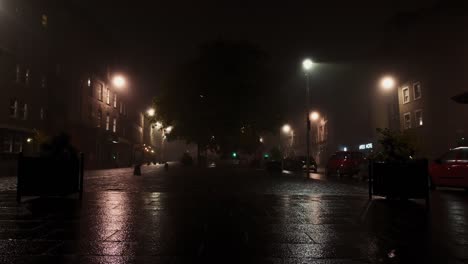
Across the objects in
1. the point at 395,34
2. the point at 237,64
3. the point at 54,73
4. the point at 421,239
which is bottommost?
the point at 421,239

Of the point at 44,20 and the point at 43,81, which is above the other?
the point at 44,20

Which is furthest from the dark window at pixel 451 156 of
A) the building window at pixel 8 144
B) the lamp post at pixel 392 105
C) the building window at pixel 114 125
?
the building window at pixel 114 125

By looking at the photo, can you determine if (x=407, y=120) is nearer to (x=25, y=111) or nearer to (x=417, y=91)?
(x=417, y=91)

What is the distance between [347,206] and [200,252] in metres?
5.31

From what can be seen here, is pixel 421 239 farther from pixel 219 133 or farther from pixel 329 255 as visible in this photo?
pixel 219 133

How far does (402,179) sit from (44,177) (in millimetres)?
9250

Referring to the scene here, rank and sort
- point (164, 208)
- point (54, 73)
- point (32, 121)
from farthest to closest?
point (54, 73) < point (32, 121) < point (164, 208)

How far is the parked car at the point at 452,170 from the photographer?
13430 mm

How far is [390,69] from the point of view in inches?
1683

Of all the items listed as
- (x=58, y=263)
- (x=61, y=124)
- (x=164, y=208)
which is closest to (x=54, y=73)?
(x=61, y=124)

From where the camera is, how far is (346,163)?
24.3 metres

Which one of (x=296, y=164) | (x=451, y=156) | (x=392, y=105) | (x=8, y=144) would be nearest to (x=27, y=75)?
(x=8, y=144)

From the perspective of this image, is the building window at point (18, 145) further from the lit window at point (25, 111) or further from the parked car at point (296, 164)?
the parked car at point (296, 164)

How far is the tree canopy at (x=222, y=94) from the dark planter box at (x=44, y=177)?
3161 centimetres
